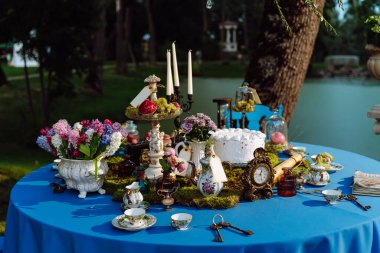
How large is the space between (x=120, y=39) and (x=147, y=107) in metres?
21.4

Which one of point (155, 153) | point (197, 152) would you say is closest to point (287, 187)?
A: point (197, 152)

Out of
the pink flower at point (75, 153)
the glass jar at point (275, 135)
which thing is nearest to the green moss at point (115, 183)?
the pink flower at point (75, 153)

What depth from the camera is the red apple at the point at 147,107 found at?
10.7 feet

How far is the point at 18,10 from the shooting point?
32.8 feet

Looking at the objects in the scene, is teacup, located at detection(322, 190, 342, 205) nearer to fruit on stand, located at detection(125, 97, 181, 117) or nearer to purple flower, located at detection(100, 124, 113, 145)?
fruit on stand, located at detection(125, 97, 181, 117)

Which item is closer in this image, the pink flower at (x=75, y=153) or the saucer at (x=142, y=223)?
the saucer at (x=142, y=223)

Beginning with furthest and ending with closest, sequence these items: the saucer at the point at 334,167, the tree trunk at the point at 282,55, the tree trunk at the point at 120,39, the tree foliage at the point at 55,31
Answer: the tree trunk at the point at 120,39 → the tree foliage at the point at 55,31 → the tree trunk at the point at 282,55 → the saucer at the point at 334,167

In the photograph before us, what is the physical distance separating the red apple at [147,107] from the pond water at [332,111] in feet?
23.4

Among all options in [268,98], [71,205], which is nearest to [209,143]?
[71,205]

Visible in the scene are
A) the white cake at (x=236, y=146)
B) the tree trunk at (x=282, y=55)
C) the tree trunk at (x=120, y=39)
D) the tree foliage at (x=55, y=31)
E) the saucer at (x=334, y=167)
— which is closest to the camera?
the white cake at (x=236, y=146)

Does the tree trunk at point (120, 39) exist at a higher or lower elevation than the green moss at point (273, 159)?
higher

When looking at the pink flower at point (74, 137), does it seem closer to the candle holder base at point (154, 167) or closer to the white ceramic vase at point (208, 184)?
the candle holder base at point (154, 167)

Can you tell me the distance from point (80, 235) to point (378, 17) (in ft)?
11.2

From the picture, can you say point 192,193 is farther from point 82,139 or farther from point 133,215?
point 82,139
